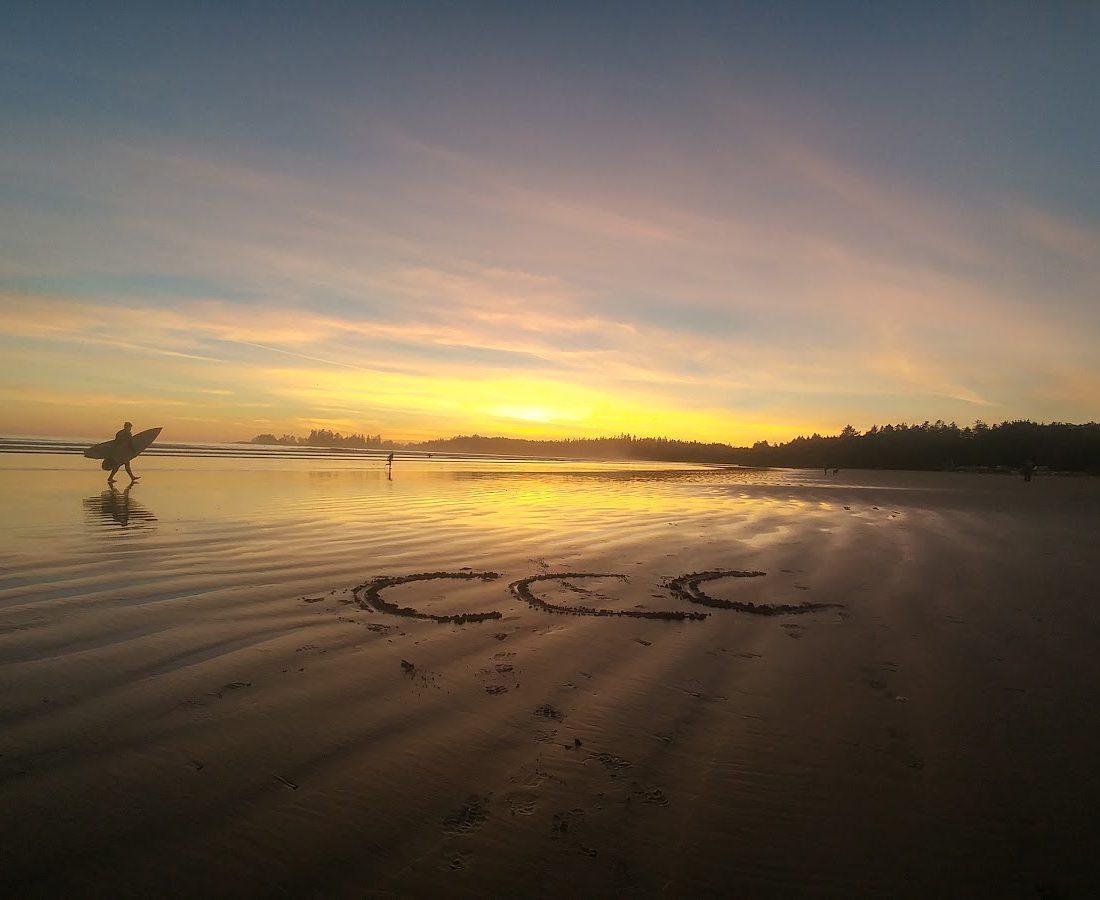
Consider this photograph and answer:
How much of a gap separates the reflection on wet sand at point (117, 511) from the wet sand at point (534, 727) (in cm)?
273

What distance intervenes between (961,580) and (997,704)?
227 inches

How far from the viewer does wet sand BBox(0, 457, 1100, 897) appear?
2.93 metres

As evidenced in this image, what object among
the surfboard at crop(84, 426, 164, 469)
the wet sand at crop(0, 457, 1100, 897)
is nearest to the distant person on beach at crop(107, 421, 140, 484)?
the surfboard at crop(84, 426, 164, 469)

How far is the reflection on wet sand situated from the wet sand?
107 inches

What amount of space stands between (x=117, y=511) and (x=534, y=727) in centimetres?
1487

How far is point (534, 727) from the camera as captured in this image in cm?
434

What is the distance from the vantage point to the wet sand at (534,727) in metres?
2.93

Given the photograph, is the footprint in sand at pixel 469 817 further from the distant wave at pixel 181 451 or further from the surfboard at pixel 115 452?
the distant wave at pixel 181 451

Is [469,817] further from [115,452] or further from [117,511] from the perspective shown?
[115,452]

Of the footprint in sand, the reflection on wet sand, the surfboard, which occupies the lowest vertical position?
the footprint in sand

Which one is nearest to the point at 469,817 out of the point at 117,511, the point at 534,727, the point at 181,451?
→ the point at 534,727

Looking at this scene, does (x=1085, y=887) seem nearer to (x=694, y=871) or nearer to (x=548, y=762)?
(x=694, y=871)

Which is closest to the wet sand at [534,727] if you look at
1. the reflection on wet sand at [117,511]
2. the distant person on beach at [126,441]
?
the reflection on wet sand at [117,511]

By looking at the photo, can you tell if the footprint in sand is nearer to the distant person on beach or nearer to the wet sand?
the wet sand
